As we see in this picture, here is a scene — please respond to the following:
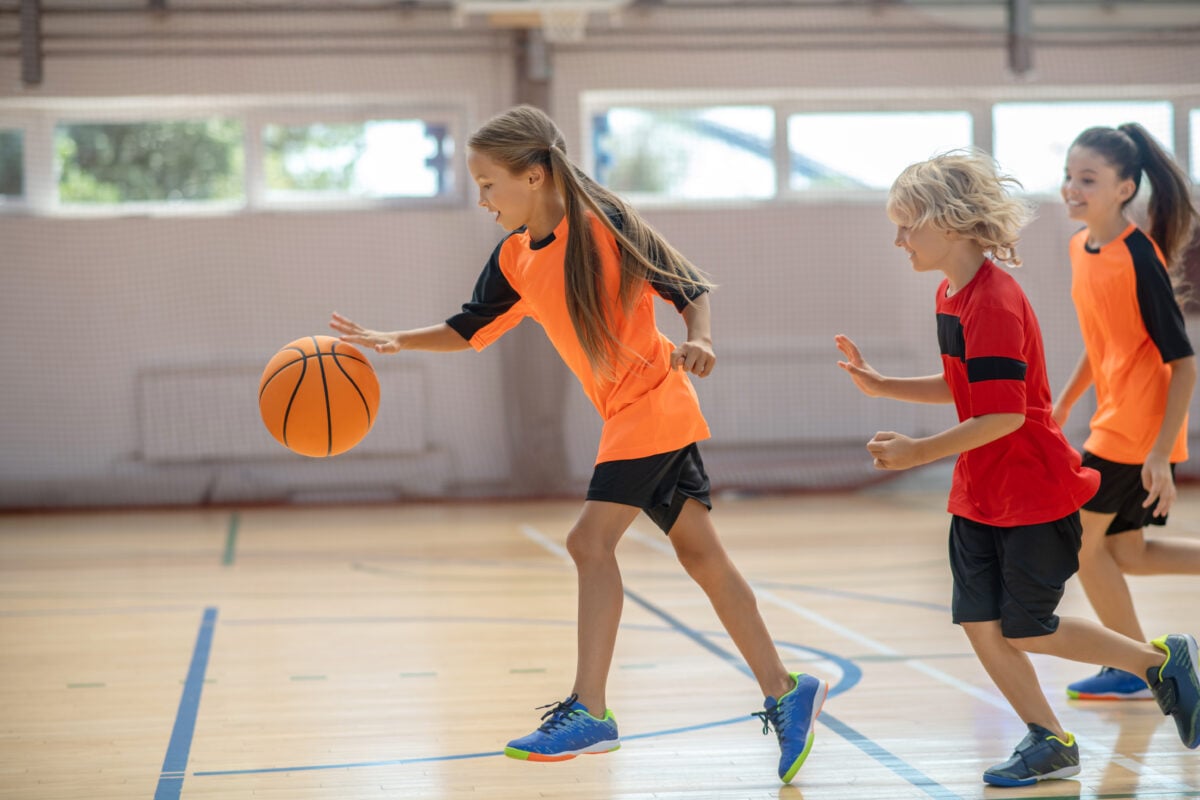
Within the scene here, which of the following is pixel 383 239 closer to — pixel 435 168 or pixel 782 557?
pixel 435 168

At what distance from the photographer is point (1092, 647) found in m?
2.54

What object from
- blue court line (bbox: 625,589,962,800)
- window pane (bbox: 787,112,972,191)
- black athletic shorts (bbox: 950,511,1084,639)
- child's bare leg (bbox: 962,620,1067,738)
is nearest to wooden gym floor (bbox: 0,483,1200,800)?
blue court line (bbox: 625,589,962,800)

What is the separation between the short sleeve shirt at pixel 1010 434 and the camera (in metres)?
2.37

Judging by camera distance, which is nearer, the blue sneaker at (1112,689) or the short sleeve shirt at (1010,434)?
the short sleeve shirt at (1010,434)

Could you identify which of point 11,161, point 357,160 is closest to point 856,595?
point 357,160

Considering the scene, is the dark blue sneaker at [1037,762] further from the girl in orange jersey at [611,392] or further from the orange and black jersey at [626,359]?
the orange and black jersey at [626,359]

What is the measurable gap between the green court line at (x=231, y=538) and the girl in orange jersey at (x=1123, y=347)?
4166 millimetres

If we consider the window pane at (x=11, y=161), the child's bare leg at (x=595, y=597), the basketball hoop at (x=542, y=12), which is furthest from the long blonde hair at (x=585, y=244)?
the window pane at (x=11, y=161)

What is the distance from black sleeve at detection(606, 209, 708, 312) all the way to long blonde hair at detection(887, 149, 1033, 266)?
409 millimetres

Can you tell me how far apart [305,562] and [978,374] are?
14.2 ft

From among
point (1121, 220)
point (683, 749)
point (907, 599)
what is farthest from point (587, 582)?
point (907, 599)

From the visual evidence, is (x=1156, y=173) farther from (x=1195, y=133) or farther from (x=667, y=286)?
(x=1195, y=133)

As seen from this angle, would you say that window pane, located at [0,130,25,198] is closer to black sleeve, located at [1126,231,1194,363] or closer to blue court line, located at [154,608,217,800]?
blue court line, located at [154,608,217,800]

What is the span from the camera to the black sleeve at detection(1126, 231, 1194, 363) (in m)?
2.94
